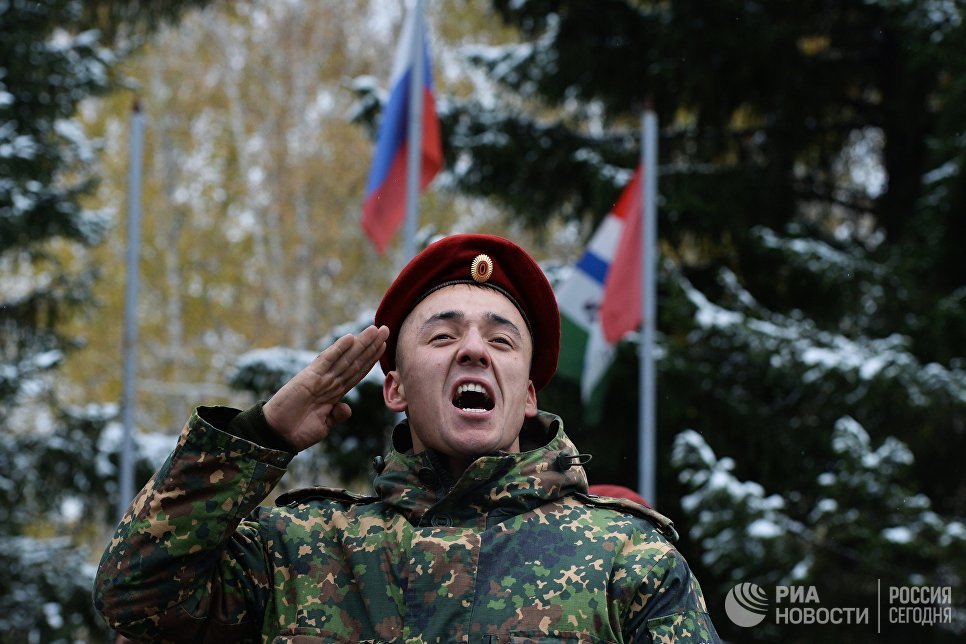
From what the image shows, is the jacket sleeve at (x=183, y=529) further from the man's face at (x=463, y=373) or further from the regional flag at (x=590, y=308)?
the regional flag at (x=590, y=308)

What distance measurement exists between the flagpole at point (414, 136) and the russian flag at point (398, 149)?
0.03 feet

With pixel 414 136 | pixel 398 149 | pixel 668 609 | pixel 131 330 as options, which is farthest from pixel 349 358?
pixel 131 330

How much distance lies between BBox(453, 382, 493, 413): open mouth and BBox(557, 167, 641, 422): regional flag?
5535 millimetres

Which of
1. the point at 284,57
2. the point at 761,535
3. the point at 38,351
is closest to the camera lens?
the point at 761,535

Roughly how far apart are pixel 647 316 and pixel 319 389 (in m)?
5.65

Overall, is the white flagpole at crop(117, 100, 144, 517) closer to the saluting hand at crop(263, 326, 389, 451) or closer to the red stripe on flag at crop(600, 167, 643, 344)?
the red stripe on flag at crop(600, 167, 643, 344)

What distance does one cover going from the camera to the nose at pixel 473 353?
237 cm

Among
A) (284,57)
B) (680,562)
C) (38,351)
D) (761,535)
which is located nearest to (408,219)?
(761,535)

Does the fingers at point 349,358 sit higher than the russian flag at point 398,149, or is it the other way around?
the russian flag at point 398,149

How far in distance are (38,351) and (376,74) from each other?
13023 millimetres

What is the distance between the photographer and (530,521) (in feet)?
7.45

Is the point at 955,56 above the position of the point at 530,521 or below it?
above

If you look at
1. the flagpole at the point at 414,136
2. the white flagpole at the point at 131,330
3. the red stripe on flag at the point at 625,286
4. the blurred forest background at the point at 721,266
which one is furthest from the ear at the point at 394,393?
the white flagpole at the point at 131,330

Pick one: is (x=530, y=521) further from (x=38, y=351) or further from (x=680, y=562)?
(x=38, y=351)
